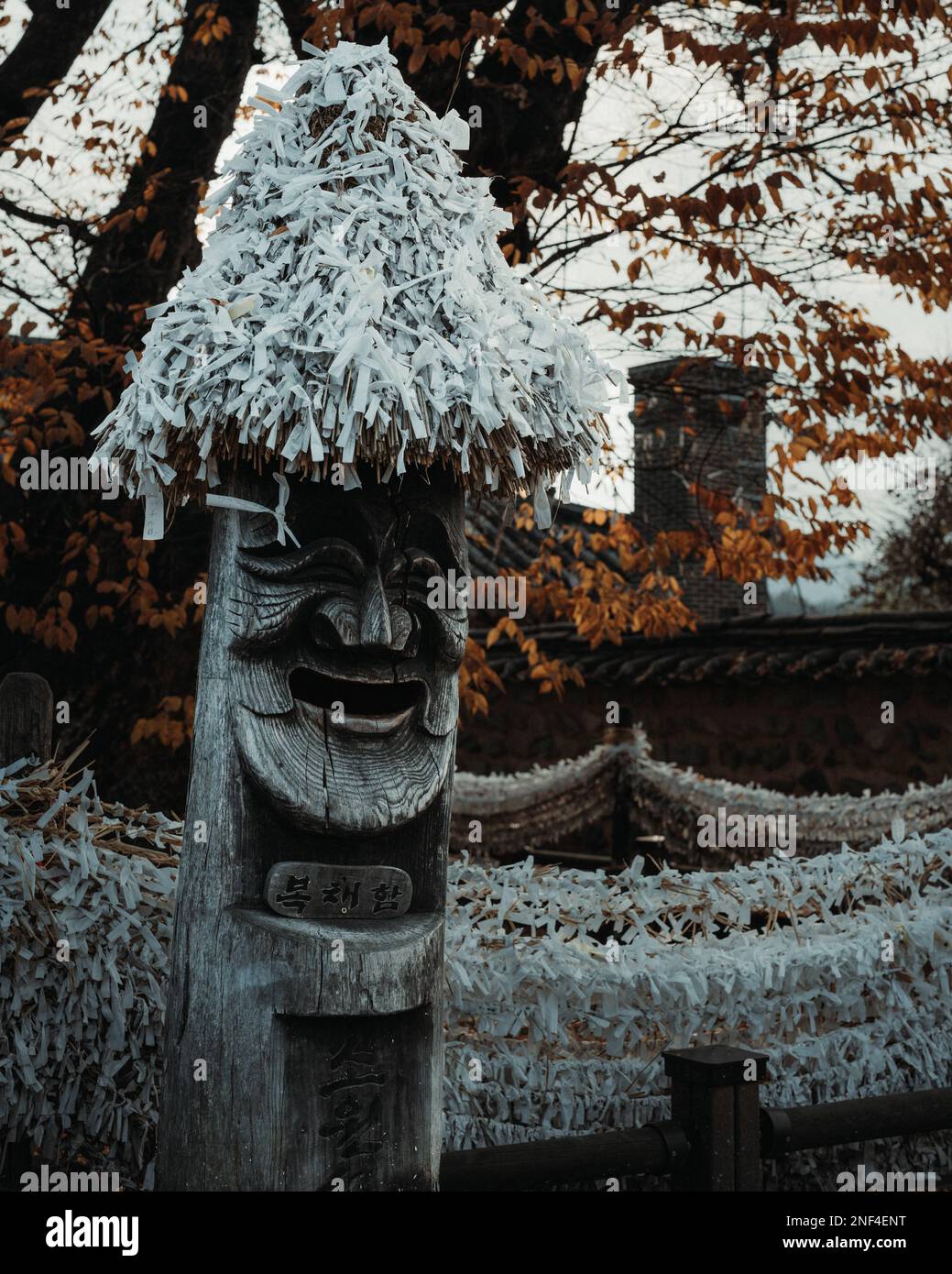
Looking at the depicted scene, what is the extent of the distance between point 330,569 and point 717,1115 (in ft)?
5.10

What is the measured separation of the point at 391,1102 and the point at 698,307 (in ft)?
12.9

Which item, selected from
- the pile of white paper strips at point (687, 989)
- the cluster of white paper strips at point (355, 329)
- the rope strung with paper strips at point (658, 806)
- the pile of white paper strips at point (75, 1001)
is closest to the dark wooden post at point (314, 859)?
the cluster of white paper strips at point (355, 329)

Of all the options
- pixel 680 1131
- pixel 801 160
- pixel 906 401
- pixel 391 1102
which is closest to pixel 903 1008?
pixel 680 1131

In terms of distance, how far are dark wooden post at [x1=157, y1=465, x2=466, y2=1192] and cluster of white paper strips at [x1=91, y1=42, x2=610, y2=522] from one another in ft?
0.57

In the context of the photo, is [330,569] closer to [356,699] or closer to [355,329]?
[356,699]

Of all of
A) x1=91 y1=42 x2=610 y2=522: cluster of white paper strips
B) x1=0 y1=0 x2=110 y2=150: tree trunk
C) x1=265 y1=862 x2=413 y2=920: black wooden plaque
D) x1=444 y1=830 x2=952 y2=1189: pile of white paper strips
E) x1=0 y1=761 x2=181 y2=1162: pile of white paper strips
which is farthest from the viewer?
x1=0 y1=0 x2=110 y2=150: tree trunk

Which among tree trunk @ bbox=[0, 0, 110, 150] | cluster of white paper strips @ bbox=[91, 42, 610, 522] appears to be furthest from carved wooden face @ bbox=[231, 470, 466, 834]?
tree trunk @ bbox=[0, 0, 110, 150]

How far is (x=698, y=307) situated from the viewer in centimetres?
509

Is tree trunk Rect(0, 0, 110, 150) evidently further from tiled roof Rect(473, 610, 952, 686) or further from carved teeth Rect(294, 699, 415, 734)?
tiled roof Rect(473, 610, 952, 686)

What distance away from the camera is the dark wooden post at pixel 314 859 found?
1.97 m

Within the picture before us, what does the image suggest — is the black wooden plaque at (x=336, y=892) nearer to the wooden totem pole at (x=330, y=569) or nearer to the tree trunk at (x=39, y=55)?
the wooden totem pole at (x=330, y=569)

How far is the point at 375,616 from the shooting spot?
2.08 m

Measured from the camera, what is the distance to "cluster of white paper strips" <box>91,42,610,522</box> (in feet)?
6.29

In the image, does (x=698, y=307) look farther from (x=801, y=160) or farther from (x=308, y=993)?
(x=308, y=993)
